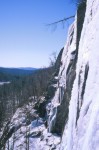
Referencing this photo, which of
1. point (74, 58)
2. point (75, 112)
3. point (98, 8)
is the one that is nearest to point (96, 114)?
point (75, 112)

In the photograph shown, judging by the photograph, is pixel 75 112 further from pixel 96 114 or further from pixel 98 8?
pixel 98 8

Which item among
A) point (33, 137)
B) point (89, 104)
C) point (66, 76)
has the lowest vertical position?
point (33, 137)

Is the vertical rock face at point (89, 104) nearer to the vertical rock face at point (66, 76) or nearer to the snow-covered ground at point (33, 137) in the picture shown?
the vertical rock face at point (66, 76)

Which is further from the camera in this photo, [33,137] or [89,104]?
[33,137]

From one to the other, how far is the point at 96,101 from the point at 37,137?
2583 centimetres

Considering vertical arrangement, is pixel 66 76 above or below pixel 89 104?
above

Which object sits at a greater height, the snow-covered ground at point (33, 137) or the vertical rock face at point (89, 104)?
the vertical rock face at point (89, 104)

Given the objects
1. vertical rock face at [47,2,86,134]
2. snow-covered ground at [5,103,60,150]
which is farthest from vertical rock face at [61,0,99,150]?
snow-covered ground at [5,103,60,150]

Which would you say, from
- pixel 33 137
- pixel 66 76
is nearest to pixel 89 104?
pixel 66 76

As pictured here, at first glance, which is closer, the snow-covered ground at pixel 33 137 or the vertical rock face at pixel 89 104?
the vertical rock face at pixel 89 104

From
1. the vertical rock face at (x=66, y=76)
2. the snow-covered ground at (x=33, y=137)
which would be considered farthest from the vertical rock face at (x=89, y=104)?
the snow-covered ground at (x=33, y=137)

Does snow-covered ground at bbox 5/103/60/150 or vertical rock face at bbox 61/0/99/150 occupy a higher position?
vertical rock face at bbox 61/0/99/150

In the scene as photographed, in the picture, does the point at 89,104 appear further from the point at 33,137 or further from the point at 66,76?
the point at 33,137

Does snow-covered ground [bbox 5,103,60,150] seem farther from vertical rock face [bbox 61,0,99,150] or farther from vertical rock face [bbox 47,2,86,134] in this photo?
vertical rock face [bbox 61,0,99,150]
